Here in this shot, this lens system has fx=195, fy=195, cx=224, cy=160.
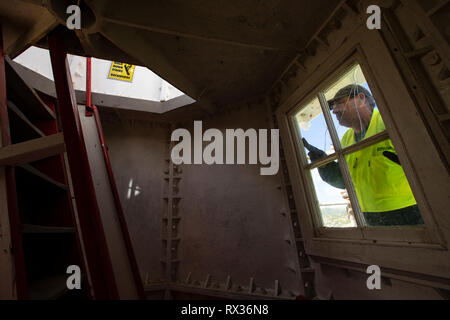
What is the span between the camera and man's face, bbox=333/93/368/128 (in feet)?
6.06

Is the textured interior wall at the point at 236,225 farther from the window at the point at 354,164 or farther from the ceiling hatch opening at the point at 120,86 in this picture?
the ceiling hatch opening at the point at 120,86

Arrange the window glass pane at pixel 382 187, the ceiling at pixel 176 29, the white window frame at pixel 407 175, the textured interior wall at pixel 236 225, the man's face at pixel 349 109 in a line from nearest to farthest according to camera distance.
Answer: the white window frame at pixel 407 175
the window glass pane at pixel 382 187
the ceiling at pixel 176 29
the man's face at pixel 349 109
the textured interior wall at pixel 236 225

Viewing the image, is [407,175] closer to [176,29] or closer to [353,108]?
[353,108]

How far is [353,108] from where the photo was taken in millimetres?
1897

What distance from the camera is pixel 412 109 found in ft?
4.28

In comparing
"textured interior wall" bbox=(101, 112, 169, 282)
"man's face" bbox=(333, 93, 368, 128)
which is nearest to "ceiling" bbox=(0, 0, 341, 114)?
"man's face" bbox=(333, 93, 368, 128)

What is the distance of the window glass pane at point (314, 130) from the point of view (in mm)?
2121

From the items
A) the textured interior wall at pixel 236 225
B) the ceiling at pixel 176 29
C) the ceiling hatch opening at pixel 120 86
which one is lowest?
the textured interior wall at pixel 236 225

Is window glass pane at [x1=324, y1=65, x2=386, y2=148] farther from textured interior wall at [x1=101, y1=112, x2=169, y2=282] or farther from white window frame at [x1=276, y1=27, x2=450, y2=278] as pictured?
textured interior wall at [x1=101, y1=112, x2=169, y2=282]

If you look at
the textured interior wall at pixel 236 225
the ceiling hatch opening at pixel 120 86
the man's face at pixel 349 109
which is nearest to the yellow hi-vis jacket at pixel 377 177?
the man's face at pixel 349 109
